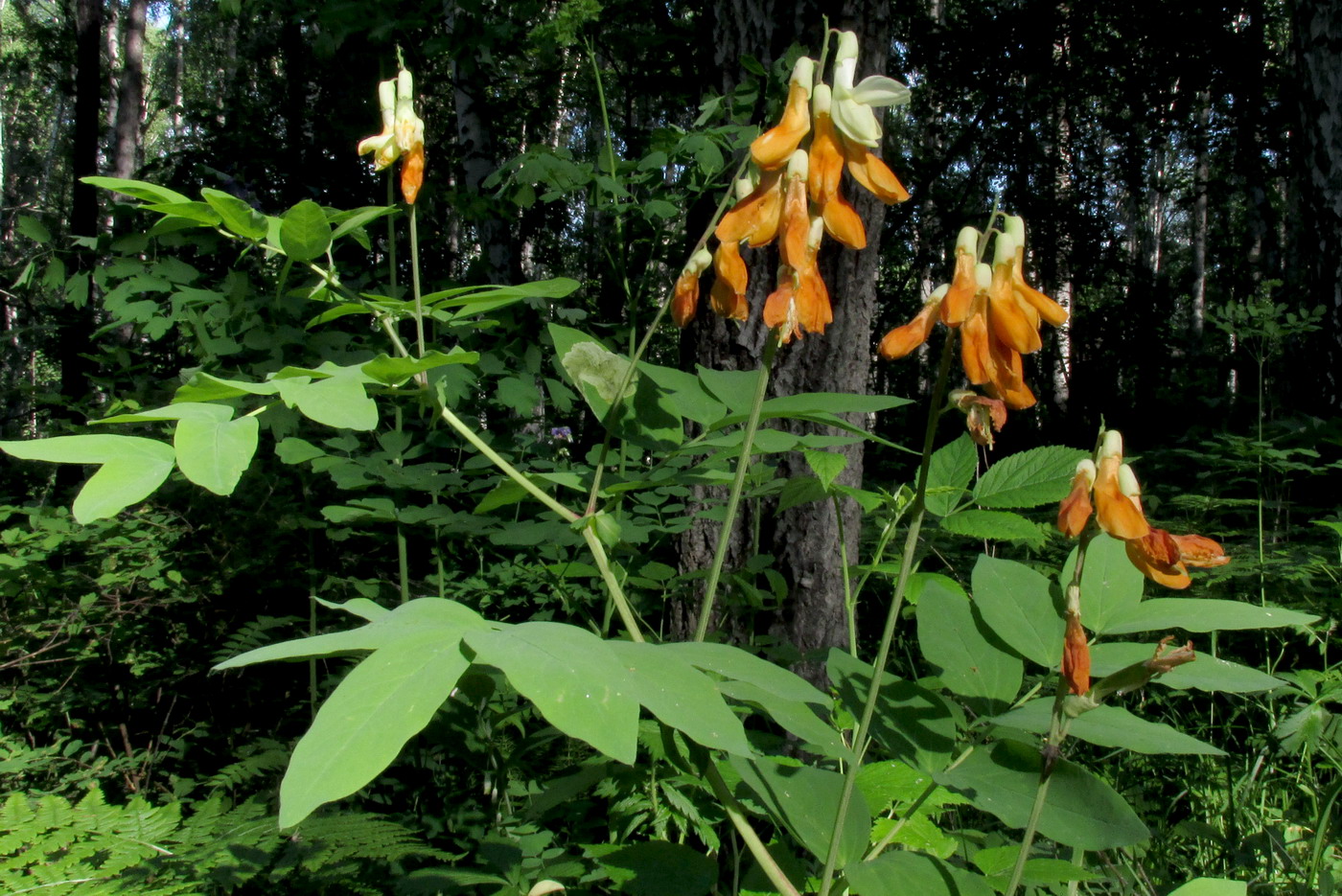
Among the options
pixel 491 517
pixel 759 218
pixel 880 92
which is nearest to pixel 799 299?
pixel 759 218

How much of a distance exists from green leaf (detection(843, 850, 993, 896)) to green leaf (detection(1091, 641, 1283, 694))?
27cm

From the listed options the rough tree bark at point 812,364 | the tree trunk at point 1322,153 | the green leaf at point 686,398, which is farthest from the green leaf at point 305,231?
the tree trunk at point 1322,153

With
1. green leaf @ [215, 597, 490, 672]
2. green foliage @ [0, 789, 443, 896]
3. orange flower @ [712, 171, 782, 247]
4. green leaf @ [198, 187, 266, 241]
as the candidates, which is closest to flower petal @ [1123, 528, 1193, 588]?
orange flower @ [712, 171, 782, 247]

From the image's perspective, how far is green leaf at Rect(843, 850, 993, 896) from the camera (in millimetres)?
764

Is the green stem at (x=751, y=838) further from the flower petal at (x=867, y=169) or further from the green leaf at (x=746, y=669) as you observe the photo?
the flower petal at (x=867, y=169)

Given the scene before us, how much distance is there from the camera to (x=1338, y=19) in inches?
202

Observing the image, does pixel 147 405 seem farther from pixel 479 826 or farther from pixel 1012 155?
pixel 1012 155

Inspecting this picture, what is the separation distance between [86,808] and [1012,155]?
1049 centimetres

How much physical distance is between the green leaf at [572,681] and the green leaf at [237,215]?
0.67m

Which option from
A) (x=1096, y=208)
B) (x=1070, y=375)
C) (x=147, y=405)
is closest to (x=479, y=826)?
(x=147, y=405)

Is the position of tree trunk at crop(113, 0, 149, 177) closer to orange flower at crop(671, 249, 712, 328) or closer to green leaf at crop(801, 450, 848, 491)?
orange flower at crop(671, 249, 712, 328)

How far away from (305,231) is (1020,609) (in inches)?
36.3

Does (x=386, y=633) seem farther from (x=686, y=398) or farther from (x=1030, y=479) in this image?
(x=1030, y=479)

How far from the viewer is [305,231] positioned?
38.0 inches
